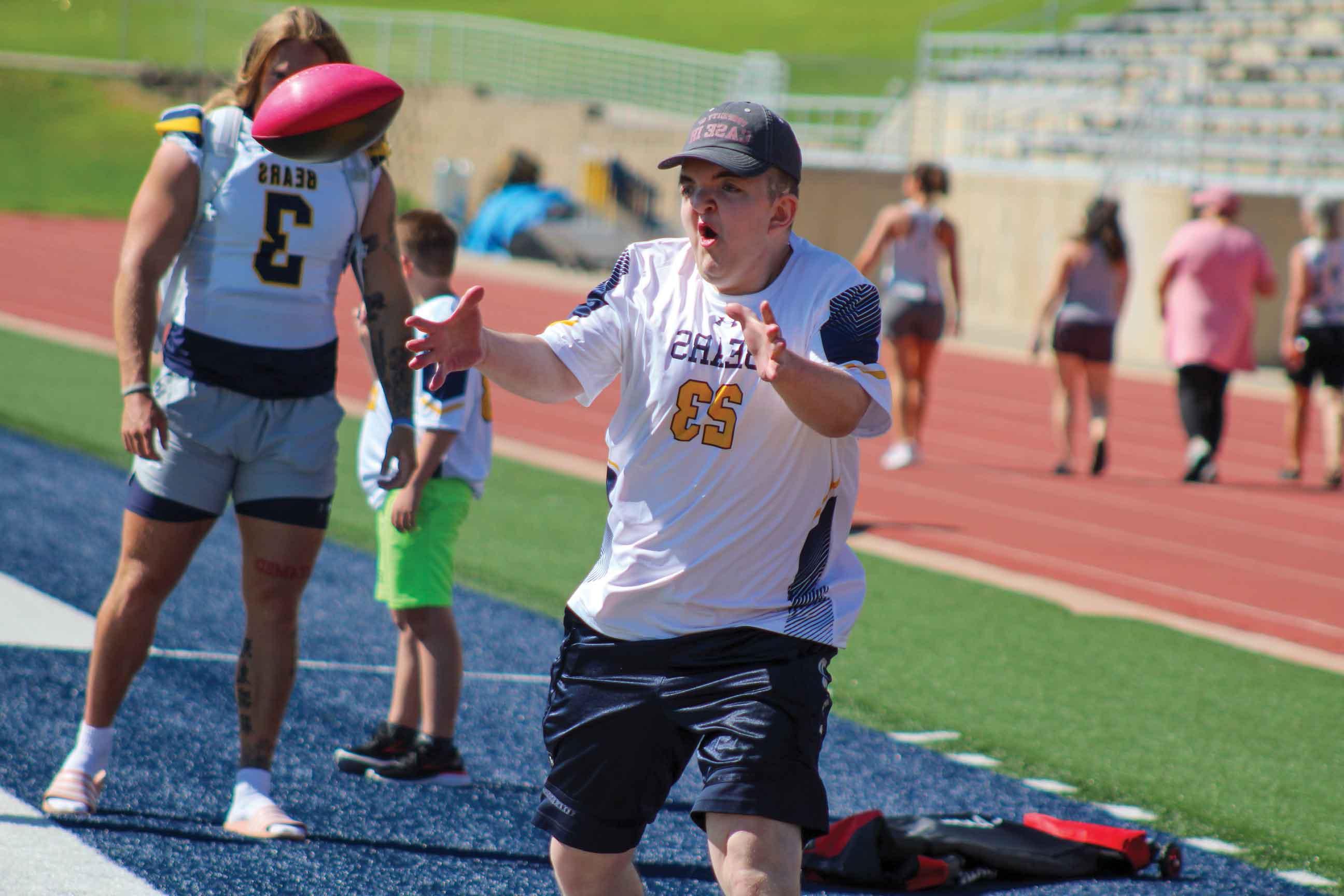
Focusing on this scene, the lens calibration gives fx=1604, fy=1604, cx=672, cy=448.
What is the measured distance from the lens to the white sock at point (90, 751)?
4223mm

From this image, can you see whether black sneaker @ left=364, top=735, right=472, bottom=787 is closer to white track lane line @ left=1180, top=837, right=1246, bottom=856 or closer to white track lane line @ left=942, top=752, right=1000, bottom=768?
white track lane line @ left=942, top=752, right=1000, bottom=768

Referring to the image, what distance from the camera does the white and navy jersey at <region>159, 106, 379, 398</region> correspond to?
4.11 meters

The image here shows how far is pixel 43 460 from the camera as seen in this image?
953cm

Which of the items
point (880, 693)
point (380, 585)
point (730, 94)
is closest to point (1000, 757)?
point (880, 693)

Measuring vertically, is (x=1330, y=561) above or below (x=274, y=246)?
below

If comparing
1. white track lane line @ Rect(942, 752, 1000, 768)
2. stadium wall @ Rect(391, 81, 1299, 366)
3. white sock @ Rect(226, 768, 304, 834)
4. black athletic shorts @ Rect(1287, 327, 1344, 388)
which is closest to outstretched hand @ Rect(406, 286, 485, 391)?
white sock @ Rect(226, 768, 304, 834)

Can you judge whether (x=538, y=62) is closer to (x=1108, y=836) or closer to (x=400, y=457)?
(x=400, y=457)

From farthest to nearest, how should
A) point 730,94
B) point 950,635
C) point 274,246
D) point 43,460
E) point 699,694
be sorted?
point 730,94
point 43,460
point 950,635
point 274,246
point 699,694

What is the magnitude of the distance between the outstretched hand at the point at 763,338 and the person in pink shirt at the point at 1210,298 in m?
9.32

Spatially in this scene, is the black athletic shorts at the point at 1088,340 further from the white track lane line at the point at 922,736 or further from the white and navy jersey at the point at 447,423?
the white and navy jersey at the point at 447,423

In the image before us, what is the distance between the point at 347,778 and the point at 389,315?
4.61 ft

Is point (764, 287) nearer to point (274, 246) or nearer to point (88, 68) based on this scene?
point (274, 246)

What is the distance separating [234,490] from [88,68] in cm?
4147

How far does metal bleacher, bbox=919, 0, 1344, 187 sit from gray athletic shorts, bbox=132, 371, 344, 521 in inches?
756
